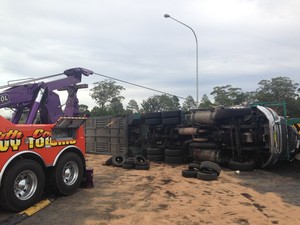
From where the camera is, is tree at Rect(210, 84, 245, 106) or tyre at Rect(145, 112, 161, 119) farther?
tree at Rect(210, 84, 245, 106)

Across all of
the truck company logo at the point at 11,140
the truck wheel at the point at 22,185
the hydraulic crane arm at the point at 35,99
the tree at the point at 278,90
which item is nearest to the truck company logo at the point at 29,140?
the truck company logo at the point at 11,140

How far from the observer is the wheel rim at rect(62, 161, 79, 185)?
7.53 meters

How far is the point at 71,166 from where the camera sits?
773 centimetres

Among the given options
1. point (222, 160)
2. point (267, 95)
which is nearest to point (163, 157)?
point (222, 160)

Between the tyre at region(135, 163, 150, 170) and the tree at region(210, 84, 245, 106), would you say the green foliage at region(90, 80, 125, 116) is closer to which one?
the tree at region(210, 84, 245, 106)

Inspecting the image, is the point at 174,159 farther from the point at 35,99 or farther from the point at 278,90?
the point at 278,90

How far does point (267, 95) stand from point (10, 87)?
58247mm

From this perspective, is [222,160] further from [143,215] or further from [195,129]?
[143,215]

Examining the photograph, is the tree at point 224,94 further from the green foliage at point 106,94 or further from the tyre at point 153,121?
the tyre at point 153,121

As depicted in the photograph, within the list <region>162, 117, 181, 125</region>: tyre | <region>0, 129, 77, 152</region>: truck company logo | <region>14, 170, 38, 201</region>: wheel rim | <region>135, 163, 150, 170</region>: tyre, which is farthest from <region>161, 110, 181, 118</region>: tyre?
<region>14, 170, 38, 201</region>: wheel rim

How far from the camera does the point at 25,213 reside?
5.95 m

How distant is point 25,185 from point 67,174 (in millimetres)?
1386

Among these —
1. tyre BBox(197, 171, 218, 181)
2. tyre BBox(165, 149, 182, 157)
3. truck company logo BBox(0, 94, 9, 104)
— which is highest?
truck company logo BBox(0, 94, 9, 104)

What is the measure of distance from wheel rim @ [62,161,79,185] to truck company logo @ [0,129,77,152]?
0.59 metres
